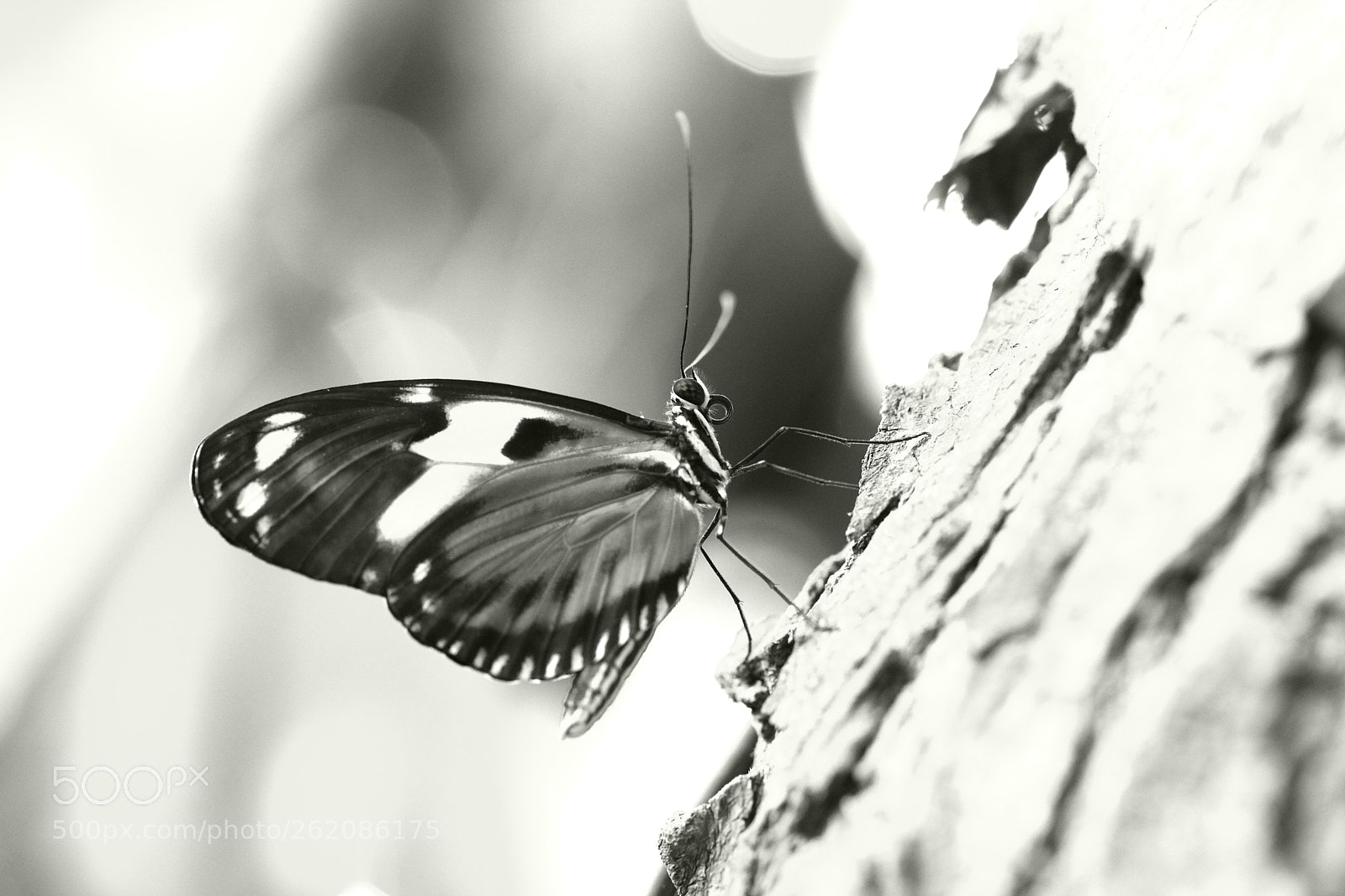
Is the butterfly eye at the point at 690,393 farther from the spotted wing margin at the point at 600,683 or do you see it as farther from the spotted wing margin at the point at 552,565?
the spotted wing margin at the point at 600,683

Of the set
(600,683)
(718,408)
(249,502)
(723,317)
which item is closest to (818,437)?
(718,408)

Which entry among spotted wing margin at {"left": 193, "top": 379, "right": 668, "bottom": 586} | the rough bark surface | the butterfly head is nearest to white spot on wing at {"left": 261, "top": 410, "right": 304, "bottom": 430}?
spotted wing margin at {"left": 193, "top": 379, "right": 668, "bottom": 586}

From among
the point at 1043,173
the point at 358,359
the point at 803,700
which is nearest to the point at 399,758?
the point at 358,359

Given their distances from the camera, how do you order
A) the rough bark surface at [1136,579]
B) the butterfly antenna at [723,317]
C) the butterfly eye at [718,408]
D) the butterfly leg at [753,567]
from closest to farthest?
the rough bark surface at [1136,579], the butterfly leg at [753,567], the butterfly eye at [718,408], the butterfly antenna at [723,317]

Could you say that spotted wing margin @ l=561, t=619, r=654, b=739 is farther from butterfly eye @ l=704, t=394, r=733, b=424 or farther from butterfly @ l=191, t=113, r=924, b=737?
butterfly eye @ l=704, t=394, r=733, b=424

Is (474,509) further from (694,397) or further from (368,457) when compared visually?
(694,397)

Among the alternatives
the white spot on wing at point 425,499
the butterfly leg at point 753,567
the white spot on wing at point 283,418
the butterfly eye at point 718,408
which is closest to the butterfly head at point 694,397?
the butterfly eye at point 718,408

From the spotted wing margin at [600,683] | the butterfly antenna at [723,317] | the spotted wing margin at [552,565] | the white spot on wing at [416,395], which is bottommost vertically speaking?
the spotted wing margin at [600,683]
